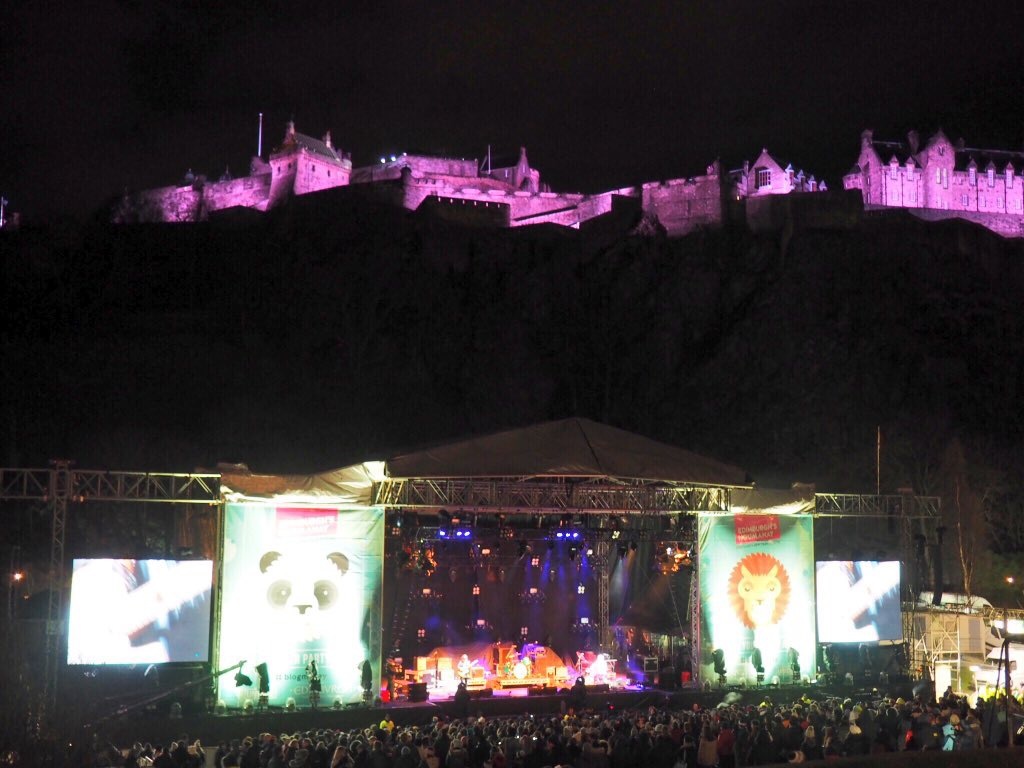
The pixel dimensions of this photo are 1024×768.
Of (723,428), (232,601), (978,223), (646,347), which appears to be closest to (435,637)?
(232,601)

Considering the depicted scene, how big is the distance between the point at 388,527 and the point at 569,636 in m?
7.23

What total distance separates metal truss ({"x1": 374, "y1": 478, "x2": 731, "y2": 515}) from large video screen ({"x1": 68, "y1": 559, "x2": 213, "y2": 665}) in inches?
135

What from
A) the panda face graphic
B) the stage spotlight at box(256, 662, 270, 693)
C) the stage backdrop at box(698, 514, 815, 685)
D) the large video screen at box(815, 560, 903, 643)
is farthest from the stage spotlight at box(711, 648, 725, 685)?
the stage spotlight at box(256, 662, 270, 693)

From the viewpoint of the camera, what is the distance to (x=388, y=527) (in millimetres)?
19125

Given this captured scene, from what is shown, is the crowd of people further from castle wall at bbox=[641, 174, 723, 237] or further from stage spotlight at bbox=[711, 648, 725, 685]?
castle wall at bbox=[641, 174, 723, 237]

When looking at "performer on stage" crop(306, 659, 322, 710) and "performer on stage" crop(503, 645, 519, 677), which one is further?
"performer on stage" crop(503, 645, 519, 677)

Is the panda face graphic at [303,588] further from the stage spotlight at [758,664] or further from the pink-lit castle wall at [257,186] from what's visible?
the pink-lit castle wall at [257,186]

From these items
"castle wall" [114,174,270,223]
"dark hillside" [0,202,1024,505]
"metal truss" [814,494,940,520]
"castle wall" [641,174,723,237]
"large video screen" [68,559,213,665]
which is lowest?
"large video screen" [68,559,213,665]

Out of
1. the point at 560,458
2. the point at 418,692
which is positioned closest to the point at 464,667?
the point at 418,692

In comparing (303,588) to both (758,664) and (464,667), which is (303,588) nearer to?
(464,667)

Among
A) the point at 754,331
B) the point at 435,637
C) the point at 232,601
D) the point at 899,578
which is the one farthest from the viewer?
the point at 754,331

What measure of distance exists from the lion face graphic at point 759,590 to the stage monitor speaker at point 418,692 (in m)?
6.27

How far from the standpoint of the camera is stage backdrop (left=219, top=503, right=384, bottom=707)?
670 inches

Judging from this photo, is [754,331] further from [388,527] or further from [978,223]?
[388,527]
